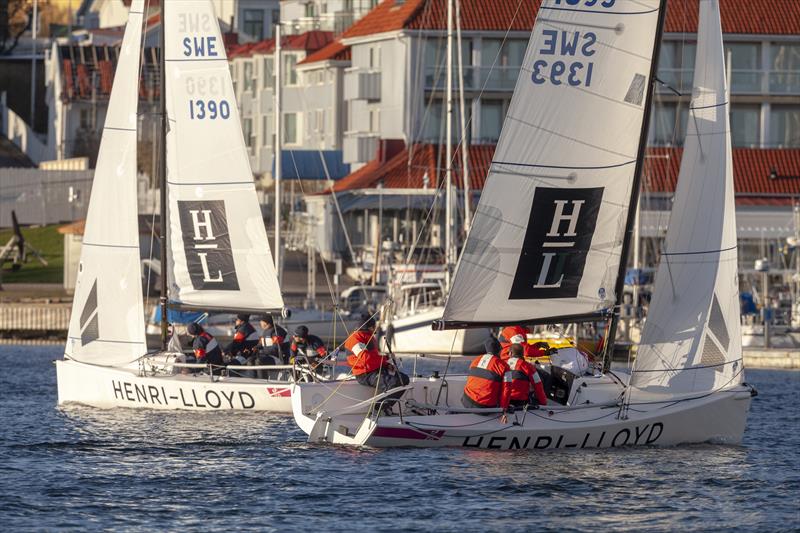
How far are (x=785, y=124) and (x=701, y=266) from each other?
152ft

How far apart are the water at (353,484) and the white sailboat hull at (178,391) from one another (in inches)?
37.6

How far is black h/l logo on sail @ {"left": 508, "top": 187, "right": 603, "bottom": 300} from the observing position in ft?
83.9

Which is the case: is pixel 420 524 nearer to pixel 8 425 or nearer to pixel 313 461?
pixel 313 461

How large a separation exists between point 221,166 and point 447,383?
760 centimetres

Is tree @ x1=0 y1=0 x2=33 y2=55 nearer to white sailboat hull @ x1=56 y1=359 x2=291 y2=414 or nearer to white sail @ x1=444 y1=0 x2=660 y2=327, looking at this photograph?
white sailboat hull @ x1=56 y1=359 x2=291 y2=414

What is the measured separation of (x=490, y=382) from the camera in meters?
24.4

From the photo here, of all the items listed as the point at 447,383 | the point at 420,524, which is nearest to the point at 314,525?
the point at 420,524

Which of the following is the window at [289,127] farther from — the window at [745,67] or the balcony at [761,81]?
the window at [745,67]

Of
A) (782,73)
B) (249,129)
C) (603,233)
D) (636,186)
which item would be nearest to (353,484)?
(603,233)

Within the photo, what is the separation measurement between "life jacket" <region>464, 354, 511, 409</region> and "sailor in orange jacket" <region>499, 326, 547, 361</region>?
53 cm

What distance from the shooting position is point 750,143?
69.1 m

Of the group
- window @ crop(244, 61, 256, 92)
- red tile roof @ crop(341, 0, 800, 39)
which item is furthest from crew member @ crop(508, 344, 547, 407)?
window @ crop(244, 61, 256, 92)

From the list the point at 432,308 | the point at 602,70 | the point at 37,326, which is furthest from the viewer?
the point at 37,326

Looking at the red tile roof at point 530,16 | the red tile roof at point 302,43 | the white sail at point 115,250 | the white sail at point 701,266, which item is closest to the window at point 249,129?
the red tile roof at point 302,43
